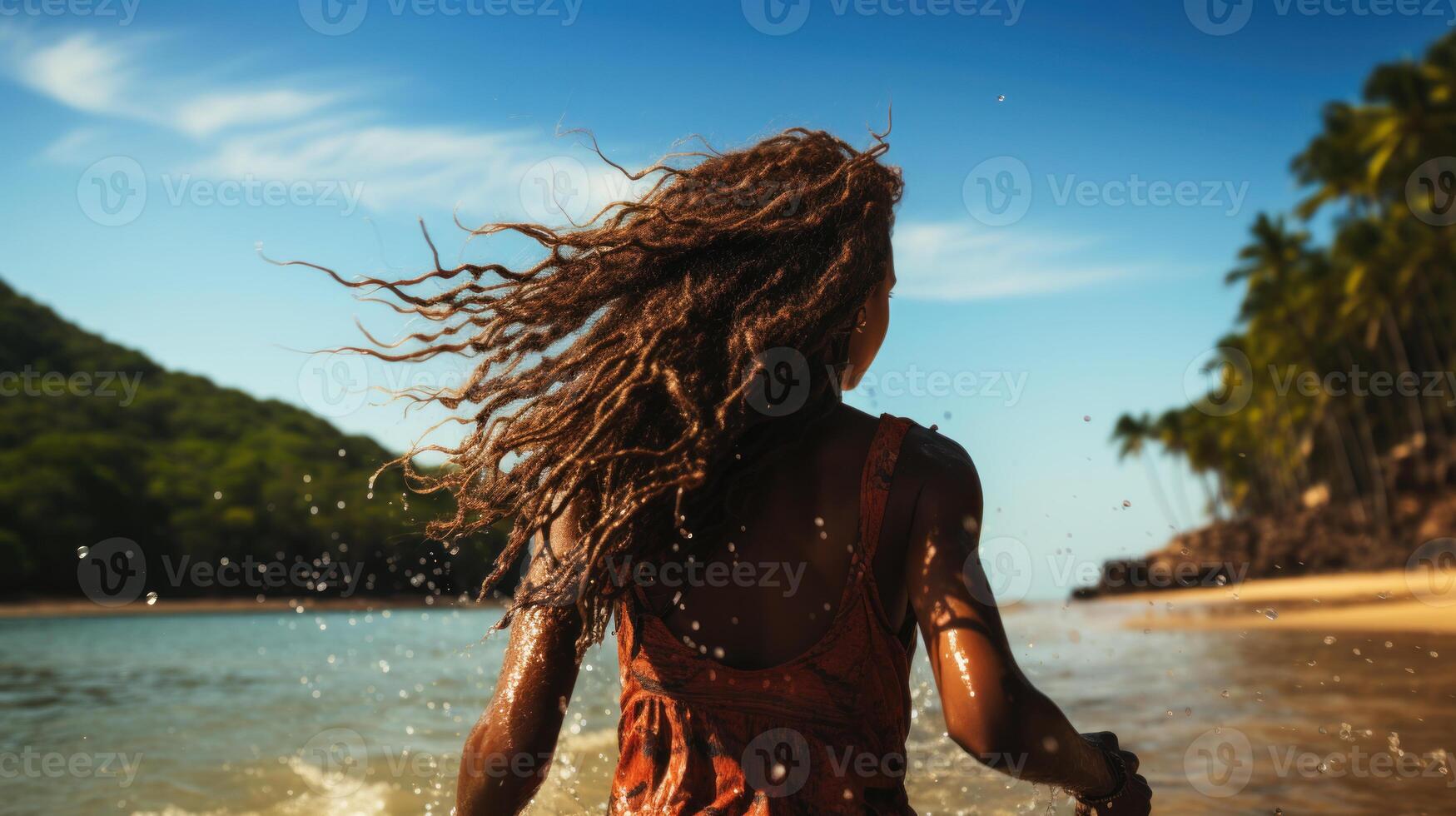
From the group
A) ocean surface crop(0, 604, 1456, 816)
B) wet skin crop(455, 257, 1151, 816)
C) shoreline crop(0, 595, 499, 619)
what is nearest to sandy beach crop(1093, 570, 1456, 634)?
ocean surface crop(0, 604, 1456, 816)

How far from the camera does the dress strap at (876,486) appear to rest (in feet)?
5.33

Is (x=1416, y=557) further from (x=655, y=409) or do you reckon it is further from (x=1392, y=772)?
(x=655, y=409)

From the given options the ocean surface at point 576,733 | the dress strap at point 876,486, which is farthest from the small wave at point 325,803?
the dress strap at point 876,486

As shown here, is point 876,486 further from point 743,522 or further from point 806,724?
point 806,724

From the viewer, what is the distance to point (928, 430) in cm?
167

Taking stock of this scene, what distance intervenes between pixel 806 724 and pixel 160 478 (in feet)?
202

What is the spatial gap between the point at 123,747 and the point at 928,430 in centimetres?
765

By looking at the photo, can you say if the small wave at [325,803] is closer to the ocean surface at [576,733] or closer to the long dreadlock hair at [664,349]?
the ocean surface at [576,733]

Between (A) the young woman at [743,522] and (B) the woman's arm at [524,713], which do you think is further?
(B) the woman's arm at [524,713]

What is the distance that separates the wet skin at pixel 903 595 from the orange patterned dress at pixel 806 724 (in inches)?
1.1

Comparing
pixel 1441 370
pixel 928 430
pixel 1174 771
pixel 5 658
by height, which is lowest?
pixel 5 658

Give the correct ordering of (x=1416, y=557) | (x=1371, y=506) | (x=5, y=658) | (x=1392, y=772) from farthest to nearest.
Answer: (x=1371, y=506) < (x=1416, y=557) < (x=5, y=658) < (x=1392, y=772)

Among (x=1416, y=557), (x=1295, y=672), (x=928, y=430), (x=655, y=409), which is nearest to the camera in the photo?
(x=928, y=430)

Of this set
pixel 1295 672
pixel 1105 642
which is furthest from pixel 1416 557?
pixel 1295 672
